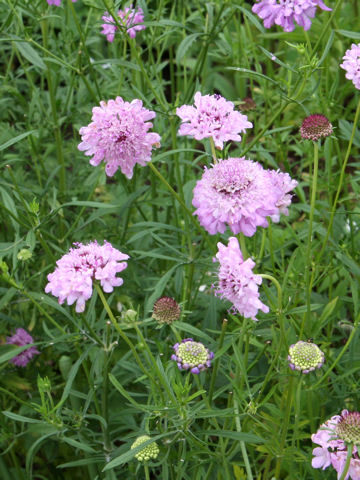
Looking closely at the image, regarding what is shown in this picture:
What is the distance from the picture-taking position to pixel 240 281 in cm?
140

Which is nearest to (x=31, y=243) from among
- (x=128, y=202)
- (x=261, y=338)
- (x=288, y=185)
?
(x=128, y=202)

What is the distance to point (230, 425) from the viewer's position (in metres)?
1.89

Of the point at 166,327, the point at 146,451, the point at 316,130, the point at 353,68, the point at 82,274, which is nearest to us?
the point at 82,274

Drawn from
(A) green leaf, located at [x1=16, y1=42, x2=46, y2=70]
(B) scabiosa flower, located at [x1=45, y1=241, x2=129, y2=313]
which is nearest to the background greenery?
(A) green leaf, located at [x1=16, y1=42, x2=46, y2=70]

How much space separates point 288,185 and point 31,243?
0.72m

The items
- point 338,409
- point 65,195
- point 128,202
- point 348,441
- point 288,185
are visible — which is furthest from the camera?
point 65,195

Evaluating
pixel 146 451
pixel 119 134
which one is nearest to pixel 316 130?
pixel 119 134

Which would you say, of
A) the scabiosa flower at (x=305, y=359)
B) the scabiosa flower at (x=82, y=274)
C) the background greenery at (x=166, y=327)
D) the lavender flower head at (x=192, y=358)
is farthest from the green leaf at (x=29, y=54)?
the scabiosa flower at (x=305, y=359)

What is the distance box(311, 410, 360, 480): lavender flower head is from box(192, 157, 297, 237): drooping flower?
451 mm

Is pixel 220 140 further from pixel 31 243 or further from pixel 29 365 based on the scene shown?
pixel 29 365

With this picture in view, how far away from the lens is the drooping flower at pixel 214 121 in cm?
163

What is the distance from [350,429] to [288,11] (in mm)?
1110

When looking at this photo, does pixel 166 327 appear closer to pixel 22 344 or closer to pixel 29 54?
pixel 22 344

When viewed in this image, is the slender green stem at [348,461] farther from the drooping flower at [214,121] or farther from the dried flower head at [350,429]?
the drooping flower at [214,121]
